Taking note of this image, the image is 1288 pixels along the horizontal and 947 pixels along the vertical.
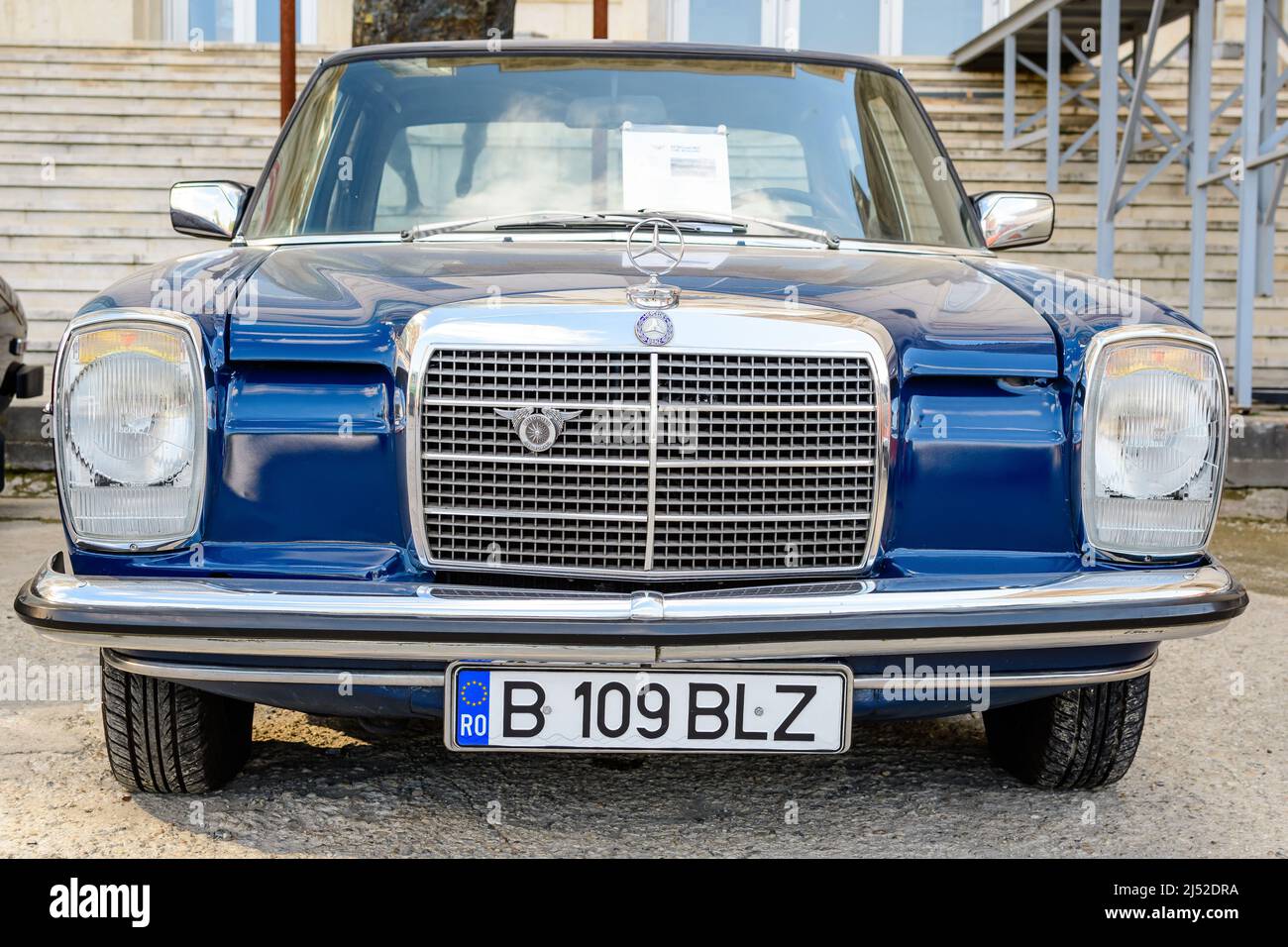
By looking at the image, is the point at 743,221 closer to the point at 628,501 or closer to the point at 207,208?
the point at 628,501

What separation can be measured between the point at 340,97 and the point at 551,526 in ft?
5.48

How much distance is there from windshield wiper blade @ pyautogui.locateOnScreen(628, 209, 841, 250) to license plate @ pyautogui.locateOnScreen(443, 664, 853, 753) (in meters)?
1.22

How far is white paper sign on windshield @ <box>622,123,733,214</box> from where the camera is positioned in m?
3.21

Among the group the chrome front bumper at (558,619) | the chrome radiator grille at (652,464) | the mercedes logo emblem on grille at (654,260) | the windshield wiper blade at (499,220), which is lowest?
the chrome front bumper at (558,619)

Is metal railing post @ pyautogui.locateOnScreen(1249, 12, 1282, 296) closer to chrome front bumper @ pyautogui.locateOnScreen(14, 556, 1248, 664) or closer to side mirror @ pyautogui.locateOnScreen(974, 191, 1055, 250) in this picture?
side mirror @ pyautogui.locateOnScreen(974, 191, 1055, 250)

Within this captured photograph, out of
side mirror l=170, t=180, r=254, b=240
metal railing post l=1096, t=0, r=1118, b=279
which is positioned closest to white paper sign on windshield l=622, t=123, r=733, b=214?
side mirror l=170, t=180, r=254, b=240

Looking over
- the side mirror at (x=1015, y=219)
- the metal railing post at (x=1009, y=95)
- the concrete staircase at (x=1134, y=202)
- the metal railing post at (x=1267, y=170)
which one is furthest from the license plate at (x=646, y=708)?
the metal railing post at (x=1009, y=95)

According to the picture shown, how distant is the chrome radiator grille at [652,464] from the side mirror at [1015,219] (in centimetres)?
136

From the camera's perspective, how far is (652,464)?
7.70 ft

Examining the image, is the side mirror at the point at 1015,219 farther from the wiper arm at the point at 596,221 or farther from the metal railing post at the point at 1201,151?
the metal railing post at the point at 1201,151

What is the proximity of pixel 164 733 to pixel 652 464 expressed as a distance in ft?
3.61

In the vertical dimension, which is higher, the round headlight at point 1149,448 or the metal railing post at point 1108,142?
the metal railing post at point 1108,142

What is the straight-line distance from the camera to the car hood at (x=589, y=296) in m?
2.36
